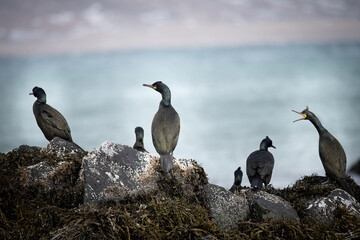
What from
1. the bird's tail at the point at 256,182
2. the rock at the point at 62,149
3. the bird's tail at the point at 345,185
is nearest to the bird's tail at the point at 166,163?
the rock at the point at 62,149

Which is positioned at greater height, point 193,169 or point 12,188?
point 193,169

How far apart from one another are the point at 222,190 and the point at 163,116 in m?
1.88

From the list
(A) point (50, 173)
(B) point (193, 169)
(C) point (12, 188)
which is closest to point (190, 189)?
(B) point (193, 169)

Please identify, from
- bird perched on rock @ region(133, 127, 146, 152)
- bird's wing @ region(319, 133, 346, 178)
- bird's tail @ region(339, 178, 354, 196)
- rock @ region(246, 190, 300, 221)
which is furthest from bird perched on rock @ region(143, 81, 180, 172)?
bird's tail @ region(339, 178, 354, 196)

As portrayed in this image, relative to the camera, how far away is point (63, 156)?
719 centimetres

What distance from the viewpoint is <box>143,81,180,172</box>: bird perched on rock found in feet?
23.4

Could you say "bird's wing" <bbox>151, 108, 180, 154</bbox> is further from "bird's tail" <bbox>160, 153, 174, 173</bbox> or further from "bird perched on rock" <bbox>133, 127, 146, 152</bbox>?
"bird perched on rock" <bbox>133, 127, 146, 152</bbox>

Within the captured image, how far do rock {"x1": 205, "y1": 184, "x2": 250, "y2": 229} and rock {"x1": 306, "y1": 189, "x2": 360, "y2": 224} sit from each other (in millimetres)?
998

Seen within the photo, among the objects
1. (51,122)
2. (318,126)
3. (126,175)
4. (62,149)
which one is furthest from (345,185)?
(51,122)

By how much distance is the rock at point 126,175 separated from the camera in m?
6.11

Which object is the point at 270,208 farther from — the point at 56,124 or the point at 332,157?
the point at 56,124

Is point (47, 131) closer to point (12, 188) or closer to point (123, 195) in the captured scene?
point (12, 188)

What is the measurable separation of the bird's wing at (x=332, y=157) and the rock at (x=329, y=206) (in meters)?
1.64

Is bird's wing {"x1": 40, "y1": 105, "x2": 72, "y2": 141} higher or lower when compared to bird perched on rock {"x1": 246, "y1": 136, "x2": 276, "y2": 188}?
higher
